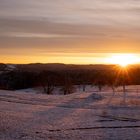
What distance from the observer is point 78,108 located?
1120 inches

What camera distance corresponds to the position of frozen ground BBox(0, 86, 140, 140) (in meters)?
18.7

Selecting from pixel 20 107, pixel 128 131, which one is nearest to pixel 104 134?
pixel 128 131

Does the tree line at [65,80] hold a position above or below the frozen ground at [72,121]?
above

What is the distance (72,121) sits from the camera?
22219 mm

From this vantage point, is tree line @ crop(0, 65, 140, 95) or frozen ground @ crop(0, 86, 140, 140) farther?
tree line @ crop(0, 65, 140, 95)

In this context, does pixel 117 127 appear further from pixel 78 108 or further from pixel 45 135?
pixel 78 108

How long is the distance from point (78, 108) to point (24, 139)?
10.9 metres

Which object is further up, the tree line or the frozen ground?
the tree line

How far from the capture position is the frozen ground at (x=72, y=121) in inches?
736

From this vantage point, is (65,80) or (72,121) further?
(65,80)

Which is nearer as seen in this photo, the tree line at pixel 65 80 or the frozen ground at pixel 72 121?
the frozen ground at pixel 72 121

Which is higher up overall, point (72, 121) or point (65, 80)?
point (65, 80)

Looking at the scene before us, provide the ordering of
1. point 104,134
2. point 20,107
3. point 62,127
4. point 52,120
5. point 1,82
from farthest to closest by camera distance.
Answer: point 1,82
point 20,107
point 52,120
point 62,127
point 104,134

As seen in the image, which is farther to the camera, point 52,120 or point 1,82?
point 1,82
